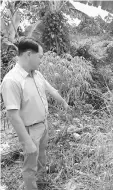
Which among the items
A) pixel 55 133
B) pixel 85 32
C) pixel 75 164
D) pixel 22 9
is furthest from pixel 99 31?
pixel 75 164

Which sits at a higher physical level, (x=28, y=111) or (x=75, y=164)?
(x=28, y=111)

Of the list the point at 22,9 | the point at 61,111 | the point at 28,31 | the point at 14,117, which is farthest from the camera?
the point at 22,9

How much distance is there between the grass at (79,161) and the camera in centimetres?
258

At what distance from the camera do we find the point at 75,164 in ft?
9.64

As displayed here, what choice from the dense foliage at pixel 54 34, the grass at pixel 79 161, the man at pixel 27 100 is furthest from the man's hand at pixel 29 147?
the dense foliage at pixel 54 34

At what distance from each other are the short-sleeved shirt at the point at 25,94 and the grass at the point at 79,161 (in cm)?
73

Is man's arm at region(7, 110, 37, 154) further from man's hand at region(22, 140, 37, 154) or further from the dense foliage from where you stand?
the dense foliage

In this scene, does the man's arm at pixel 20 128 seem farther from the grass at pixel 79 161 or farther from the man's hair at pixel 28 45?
the grass at pixel 79 161

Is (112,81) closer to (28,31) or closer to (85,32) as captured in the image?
(28,31)

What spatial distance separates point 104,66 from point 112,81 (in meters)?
1.09

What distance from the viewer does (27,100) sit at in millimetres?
2299

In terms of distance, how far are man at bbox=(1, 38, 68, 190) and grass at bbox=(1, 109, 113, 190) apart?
18.0 inches

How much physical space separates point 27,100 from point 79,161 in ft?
3.91

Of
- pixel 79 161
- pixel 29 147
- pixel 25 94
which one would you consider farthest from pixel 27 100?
pixel 79 161
